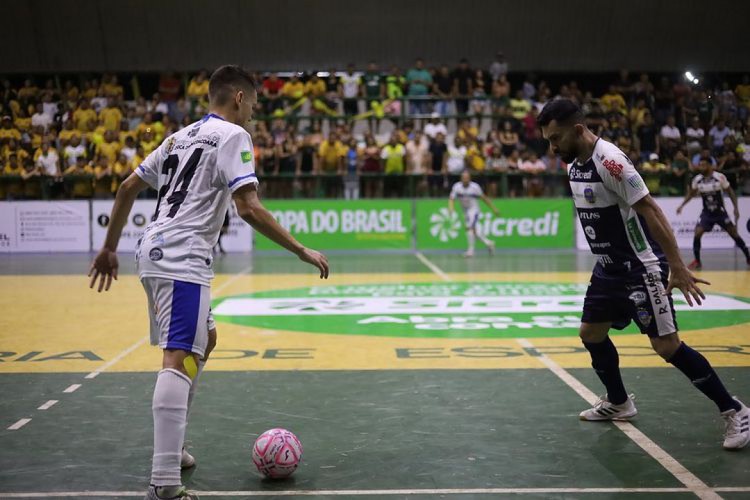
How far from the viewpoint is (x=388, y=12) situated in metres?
30.8

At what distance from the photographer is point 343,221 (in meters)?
25.3

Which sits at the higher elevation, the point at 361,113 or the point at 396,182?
the point at 361,113

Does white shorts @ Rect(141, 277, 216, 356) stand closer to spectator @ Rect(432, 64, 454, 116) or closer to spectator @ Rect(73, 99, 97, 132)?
spectator @ Rect(73, 99, 97, 132)

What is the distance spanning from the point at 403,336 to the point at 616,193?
464cm

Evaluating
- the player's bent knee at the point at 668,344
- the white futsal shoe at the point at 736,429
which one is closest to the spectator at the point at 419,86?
the player's bent knee at the point at 668,344

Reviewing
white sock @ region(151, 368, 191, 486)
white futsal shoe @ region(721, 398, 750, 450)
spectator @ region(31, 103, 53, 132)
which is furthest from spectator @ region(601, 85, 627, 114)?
white sock @ region(151, 368, 191, 486)

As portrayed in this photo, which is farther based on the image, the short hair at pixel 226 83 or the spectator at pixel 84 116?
the spectator at pixel 84 116

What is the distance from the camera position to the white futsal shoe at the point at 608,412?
605cm

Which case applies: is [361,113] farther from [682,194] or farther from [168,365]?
[168,365]

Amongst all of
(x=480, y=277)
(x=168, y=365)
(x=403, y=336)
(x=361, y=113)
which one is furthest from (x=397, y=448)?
(x=361, y=113)

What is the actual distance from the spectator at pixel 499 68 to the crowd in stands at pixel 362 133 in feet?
0.16

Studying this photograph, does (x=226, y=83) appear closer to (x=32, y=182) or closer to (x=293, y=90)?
(x=32, y=182)

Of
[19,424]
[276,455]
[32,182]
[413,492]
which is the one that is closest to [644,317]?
[413,492]

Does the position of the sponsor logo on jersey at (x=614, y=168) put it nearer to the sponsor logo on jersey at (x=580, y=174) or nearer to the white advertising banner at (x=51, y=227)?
the sponsor logo on jersey at (x=580, y=174)
